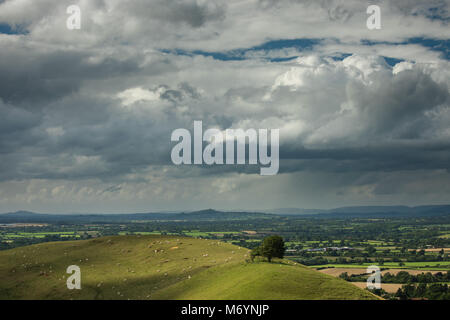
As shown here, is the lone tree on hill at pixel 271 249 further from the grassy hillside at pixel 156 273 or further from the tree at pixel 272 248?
the grassy hillside at pixel 156 273

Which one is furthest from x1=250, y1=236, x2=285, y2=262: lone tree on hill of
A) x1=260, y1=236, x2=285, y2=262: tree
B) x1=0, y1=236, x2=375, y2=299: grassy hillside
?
x1=0, y1=236, x2=375, y2=299: grassy hillside

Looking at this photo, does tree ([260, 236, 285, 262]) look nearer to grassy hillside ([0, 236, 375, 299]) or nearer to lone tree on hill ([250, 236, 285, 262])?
lone tree on hill ([250, 236, 285, 262])

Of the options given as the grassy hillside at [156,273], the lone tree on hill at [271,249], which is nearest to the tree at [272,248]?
the lone tree on hill at [271,249]

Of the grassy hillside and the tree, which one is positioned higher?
the tree

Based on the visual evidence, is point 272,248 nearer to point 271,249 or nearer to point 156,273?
point 271,249
